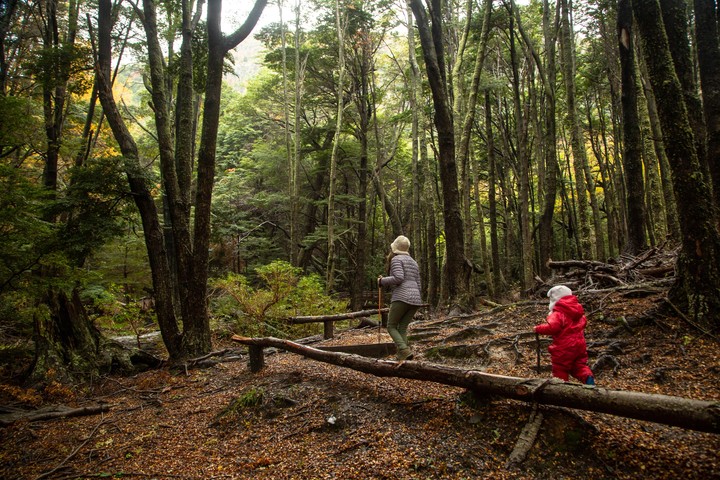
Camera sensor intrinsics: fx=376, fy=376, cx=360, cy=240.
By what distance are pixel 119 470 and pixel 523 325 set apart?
5.78m

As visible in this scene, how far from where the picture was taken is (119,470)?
12.5 feet

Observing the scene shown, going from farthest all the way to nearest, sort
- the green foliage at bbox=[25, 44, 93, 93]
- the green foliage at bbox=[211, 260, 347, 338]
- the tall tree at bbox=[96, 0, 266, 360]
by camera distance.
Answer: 1. the green foliage at bbox=[211, 260, 347, 338]
2. the green foliage at bbox=[25, 44, 93, 93]
3. the tall tree at bbox=[96, 0, 266, 360]

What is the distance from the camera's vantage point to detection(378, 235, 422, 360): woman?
17.2 ft

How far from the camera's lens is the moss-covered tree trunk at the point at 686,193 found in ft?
14.2

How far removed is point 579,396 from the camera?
2.75 m

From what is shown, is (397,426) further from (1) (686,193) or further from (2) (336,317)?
(2) (336,317)

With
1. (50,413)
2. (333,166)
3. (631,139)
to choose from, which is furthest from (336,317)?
(333,166)

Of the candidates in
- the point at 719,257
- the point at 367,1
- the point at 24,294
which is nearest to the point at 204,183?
the point at 24,294

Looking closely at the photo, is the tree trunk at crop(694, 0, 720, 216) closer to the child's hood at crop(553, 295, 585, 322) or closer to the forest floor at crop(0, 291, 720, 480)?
the forest floor at crop(0, 291, 720, 480)

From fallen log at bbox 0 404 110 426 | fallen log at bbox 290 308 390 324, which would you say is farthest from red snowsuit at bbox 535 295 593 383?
fallen log at bbox 0 404 110 426

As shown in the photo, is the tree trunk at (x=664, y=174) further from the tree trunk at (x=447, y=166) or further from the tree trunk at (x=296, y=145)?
the tree trunk at (x=296, y=145)

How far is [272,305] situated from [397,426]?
7.87 metres

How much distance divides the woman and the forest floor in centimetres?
56

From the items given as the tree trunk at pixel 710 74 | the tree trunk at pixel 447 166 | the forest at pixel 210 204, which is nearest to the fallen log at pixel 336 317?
the forest at pixel 210 204
